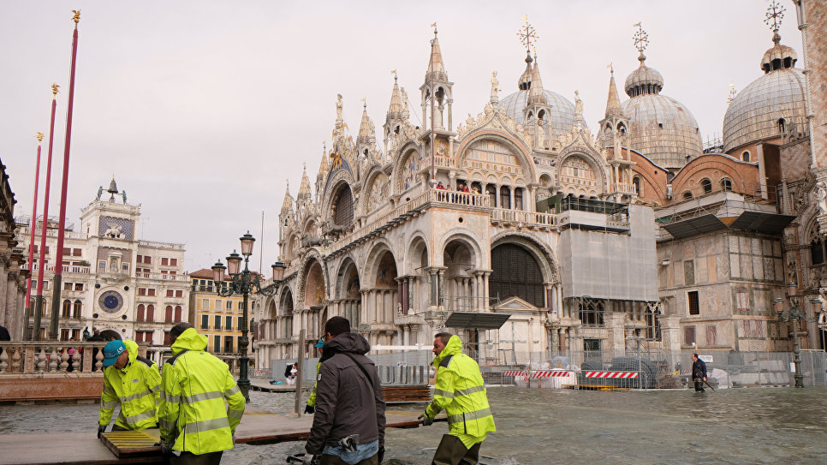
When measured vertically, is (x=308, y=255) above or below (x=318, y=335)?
above

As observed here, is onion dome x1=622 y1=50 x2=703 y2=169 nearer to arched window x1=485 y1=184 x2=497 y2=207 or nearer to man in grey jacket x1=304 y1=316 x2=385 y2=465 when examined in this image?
arched window x1=485 y1=184 x2=497 y2=207

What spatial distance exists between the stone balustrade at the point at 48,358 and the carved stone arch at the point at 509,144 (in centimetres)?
2138

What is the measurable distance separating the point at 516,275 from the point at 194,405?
29248mm

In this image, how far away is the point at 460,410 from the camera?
6.55 metres

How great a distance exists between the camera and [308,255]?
151 feet

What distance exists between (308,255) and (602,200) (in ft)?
62.5

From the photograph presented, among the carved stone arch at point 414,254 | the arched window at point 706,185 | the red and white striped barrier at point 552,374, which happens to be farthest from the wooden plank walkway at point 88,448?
the arched window at point 706,185

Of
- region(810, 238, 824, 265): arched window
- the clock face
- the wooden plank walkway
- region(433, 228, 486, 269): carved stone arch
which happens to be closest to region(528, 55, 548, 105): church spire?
region(433, 228, 486, 269): carved stone arch

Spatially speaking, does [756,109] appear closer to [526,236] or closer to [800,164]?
[800,164]

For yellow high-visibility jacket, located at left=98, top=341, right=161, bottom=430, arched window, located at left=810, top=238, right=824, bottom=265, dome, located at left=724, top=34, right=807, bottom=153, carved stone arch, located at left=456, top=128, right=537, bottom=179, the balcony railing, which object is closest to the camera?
yellow high-visibility jacket, located at left=98, top=341, right=161, bottom=430

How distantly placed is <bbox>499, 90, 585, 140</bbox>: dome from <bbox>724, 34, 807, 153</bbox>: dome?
11.2 metres

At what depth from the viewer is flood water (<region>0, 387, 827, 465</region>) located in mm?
8953

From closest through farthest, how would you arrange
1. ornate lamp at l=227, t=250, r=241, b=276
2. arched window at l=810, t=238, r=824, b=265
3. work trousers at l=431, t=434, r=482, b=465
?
1. work trousers at l=431, t=434, r=482, b=465
2. ornate lamp at l=227, t=250, r=241, b=276
3. arched window at l=810, t=238, r=824, b=265

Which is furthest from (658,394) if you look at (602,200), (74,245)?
(74,245)
